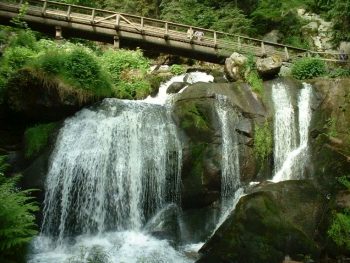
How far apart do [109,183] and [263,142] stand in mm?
5090

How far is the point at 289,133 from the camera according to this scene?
1322 cm

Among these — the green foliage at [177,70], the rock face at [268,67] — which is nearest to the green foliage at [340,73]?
the rock face at [268,67]

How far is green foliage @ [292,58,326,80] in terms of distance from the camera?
15617 millimetres

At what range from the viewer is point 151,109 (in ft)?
43.7

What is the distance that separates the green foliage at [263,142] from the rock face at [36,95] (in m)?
6.16

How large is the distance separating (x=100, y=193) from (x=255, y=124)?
18.0 feet

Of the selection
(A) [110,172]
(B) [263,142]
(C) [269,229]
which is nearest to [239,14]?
(B) [263,142]

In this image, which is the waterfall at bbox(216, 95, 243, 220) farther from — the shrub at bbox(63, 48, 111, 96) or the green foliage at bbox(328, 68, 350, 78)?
the green foliage at bbox(328, 68, 350, 78)

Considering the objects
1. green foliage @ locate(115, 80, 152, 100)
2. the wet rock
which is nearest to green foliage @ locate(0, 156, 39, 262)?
green foliage @ locate(115, 80, 152, 100)

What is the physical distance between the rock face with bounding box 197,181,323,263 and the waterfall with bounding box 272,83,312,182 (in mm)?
2409

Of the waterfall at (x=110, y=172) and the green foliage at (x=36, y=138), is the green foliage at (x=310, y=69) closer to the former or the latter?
the waterfall at (x=110, y=172)

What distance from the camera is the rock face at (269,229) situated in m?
8.90

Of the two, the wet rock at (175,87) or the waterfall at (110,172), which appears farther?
the wet rock at (175,87)

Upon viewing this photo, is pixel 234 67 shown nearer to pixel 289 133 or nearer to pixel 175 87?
pixel 175 87
